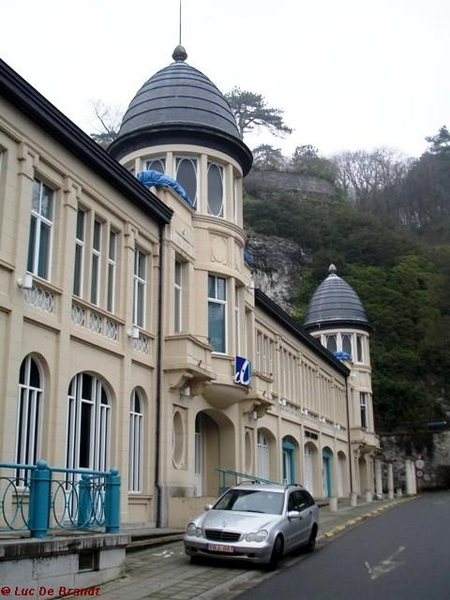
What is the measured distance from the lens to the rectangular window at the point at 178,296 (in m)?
21.0

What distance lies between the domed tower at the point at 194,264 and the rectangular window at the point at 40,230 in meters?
4.87

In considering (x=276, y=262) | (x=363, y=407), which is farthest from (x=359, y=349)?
(x=276, y=262)

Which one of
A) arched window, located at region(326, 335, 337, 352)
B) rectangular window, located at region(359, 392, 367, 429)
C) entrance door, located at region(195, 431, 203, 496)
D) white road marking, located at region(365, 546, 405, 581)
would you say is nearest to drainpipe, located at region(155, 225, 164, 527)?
entrance door, located at region(195, 431, 203, 496)

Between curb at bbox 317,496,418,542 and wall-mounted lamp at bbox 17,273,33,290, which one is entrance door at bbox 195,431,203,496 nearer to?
curb at bbox 317,496,418,542

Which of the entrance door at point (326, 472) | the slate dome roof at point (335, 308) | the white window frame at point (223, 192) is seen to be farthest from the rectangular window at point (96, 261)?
the slate dome roof at point (335, 308)

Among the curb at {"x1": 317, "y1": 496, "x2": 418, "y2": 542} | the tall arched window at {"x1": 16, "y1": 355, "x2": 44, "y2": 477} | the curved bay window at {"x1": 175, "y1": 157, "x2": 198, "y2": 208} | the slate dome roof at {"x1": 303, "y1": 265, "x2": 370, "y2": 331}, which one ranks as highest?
the slate dome roof at {"x1": 303, "y1": 265, "x2": 370, "y2": 331}

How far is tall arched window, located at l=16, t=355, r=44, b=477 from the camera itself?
13867 millimetres

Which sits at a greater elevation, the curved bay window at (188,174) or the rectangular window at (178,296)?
the curved bay window at (188,174)

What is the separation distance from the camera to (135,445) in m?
18.5

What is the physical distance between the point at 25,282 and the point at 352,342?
1500 inches

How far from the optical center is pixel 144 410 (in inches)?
751

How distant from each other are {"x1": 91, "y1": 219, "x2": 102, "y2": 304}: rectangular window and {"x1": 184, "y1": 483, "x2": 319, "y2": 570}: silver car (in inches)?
229

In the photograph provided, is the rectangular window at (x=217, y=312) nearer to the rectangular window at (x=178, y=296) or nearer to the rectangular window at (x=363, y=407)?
the rectangular window at (x=178, y=296)

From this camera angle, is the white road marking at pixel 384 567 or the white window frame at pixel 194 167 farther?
the white window frame at pixel 194 167
